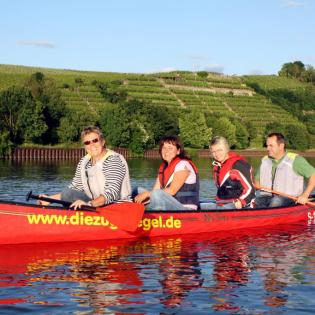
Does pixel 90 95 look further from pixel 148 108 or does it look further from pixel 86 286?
pixel 86 286

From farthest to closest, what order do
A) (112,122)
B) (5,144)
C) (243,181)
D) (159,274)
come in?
(112,122)
(5,144)
(243,181)
(159,274)

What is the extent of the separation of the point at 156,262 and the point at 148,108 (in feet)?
277

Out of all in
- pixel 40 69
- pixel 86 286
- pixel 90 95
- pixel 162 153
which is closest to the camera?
pixel 86 286

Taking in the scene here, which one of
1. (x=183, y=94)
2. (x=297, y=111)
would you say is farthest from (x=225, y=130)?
(x=297, y=111)

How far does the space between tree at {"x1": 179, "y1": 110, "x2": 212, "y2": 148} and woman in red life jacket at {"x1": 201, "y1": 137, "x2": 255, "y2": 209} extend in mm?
82605

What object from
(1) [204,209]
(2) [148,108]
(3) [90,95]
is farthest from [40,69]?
(1) [204,209]

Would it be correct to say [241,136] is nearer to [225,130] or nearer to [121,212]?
[225,130]

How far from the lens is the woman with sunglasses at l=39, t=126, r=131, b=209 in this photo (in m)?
12.8

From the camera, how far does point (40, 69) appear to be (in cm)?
15462

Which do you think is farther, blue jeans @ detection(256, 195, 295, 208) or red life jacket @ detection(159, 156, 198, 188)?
blue jeans @ detection(256, 195, 295, 208)

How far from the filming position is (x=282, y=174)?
16.8 meters

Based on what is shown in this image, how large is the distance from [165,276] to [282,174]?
733 cm

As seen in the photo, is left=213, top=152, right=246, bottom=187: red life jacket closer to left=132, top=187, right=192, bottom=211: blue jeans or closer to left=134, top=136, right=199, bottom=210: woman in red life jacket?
left=134, top=136, right=199, bottom=210: woman in red life jacket

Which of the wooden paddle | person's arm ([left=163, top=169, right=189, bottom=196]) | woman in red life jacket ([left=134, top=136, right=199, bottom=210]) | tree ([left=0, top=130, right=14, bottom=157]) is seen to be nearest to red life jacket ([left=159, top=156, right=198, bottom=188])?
woman in red life jacket ([left=134, top=136, right=199, bottom=210])
